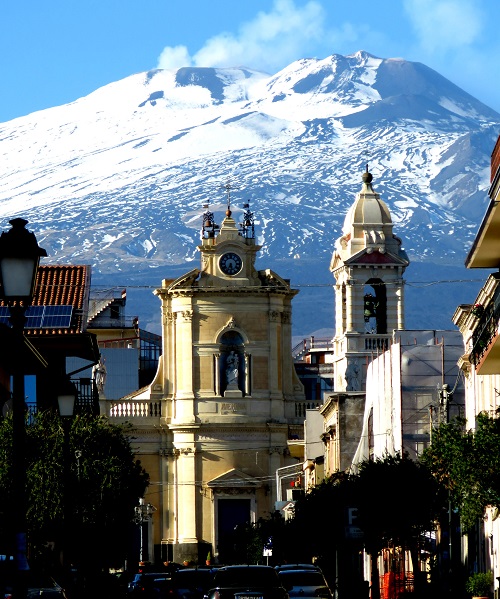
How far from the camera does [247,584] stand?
42906 mm

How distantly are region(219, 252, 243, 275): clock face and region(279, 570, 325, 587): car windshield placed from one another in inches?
2983

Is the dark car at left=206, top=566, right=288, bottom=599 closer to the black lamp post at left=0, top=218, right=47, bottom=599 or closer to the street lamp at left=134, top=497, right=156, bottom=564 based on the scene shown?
the black lamp post at left=0, top=218, right=47, bottom=599

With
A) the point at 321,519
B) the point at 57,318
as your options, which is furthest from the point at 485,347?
the point at 321,519

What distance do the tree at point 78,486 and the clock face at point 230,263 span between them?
54.1 meters

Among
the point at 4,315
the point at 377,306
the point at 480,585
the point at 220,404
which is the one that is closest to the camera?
the point at 480,585

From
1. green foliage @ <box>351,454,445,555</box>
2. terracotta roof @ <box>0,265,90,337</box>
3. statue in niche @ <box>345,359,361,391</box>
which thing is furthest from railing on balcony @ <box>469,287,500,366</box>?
statue in niche @ <box>345,359,361,391</box>

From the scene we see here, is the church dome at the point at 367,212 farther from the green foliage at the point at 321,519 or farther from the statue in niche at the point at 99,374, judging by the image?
the green foliage at the point at 321,519

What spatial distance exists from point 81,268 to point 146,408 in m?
46.3

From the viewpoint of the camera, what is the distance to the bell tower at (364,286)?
108 m

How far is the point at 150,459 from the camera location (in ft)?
412

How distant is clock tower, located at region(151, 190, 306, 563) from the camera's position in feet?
407

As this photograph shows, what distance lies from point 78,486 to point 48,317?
8.61m

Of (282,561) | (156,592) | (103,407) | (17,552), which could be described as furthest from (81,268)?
(17,552)

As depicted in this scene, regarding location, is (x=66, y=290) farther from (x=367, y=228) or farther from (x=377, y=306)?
(x=377, y=306)
